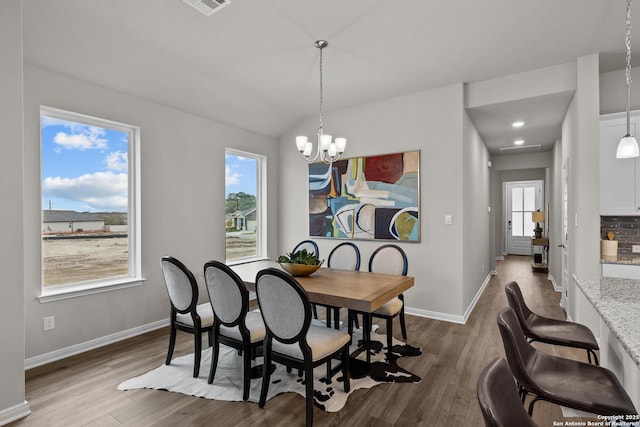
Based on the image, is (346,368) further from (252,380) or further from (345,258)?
(345,258)

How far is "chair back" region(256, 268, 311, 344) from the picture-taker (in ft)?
6.65

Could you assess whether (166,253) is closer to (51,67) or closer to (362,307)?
(51,67)

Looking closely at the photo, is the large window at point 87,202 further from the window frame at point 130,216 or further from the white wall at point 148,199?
the white wall at point 148,199

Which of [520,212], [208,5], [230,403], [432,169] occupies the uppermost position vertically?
[208,5]

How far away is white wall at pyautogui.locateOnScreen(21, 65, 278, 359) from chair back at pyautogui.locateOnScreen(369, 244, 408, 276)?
225cm

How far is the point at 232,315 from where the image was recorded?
2416 mm

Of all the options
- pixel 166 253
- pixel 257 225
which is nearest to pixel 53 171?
pixel 166 253

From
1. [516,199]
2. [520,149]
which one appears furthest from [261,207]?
[516,199]

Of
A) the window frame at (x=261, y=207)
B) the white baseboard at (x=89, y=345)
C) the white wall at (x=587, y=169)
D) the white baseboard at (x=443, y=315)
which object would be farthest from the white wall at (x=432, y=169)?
the white baseboard at (x=89, y=345)

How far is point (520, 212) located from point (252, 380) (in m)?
10.5

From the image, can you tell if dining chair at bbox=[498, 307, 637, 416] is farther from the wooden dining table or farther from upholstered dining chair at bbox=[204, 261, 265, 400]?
upholstered dining chair at bbox=[204, 261, 265, 400]

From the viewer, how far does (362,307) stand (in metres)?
2.31

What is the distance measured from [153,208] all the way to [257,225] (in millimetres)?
1905

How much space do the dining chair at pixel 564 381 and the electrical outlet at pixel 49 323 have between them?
3603 mm
